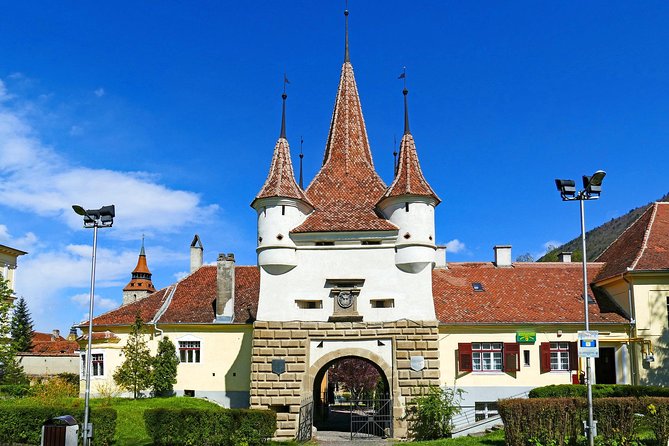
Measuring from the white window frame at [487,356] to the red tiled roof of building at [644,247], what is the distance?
6.56 m

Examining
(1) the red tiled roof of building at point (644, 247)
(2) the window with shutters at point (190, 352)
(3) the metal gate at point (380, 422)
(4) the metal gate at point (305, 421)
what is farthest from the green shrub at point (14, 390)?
(1) the red tiled roof of building at point (644, 247)

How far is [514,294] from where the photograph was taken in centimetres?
3195

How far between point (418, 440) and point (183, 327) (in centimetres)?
1281

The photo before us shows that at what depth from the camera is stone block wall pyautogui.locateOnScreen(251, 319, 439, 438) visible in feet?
86.2

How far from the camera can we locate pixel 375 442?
2444 cm

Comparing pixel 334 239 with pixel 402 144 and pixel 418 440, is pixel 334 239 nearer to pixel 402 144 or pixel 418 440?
pixel 402 144

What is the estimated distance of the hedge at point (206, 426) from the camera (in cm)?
2106

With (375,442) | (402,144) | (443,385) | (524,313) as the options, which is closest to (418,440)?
(375,442)

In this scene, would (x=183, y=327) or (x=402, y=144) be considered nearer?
(x=402, y=144)

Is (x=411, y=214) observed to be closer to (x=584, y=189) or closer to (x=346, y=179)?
(x=346, y=179)

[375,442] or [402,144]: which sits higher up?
[402,144]

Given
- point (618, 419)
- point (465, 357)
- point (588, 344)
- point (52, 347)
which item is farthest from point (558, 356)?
point (52, 347)

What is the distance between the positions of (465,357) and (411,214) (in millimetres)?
7062

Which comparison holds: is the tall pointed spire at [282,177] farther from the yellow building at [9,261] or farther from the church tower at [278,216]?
the yellow building at [9,261]
